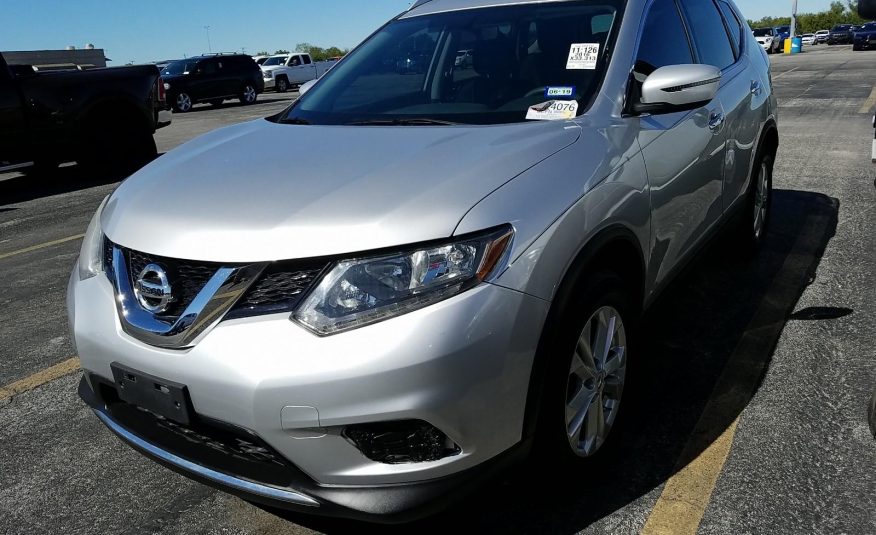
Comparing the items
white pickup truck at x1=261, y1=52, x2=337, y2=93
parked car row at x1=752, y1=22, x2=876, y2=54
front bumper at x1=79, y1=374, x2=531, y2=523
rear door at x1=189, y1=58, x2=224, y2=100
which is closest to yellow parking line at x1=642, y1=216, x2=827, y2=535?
front bumper at x1=79, y1=374, x2=531, y2=523

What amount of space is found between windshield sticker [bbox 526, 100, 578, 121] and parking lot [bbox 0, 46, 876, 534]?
1020 millimetres

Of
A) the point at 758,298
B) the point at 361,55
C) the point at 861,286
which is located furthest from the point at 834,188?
the point at 361,55

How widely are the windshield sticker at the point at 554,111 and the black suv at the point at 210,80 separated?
2196cm

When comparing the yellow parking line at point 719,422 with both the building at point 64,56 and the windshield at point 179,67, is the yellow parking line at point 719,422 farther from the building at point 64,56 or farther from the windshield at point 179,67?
the windshield at point 179,67

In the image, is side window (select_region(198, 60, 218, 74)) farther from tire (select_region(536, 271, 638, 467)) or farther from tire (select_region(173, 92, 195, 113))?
tire (select_region(536, 271, 638, 467))

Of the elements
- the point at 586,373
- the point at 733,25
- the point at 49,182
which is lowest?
the point at 49,182

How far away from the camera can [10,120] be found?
8.39m

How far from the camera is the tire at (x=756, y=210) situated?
438cm

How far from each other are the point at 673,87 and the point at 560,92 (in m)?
0.41

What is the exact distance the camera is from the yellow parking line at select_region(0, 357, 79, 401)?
3.46m

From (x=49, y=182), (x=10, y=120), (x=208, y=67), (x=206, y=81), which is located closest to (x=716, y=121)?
(x=10, y=120)

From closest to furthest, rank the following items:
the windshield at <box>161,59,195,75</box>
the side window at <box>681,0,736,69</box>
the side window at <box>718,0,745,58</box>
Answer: the side window at <box>681,0,736,69</box> < the side window at <box>718,0,745,58</box> < the windshield at <box>161,59,195,75</box>

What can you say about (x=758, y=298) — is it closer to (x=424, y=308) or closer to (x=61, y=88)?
(x=424, y=308)

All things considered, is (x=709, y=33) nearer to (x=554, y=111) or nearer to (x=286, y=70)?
(x=554, y=111)
